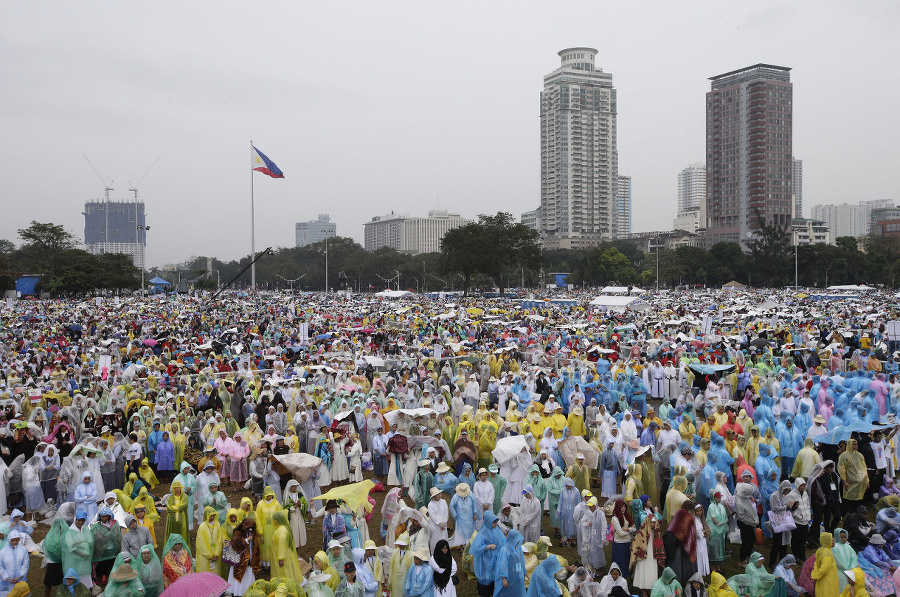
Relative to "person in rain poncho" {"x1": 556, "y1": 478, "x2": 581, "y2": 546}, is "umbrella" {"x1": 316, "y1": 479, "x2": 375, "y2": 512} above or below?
above

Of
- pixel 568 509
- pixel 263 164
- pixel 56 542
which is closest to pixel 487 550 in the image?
pixel 568 509

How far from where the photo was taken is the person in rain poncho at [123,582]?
5.46 m

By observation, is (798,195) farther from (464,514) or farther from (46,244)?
(464,514)

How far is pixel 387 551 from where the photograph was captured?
626 centimetres

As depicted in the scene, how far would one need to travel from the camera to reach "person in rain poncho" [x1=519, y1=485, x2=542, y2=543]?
711cm

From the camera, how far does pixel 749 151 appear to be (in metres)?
114

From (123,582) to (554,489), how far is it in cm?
425

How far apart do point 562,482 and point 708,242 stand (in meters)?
119

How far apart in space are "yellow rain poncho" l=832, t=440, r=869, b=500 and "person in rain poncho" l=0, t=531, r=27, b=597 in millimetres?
8036

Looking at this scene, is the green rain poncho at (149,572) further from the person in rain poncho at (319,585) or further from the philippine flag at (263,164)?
the philippine flag at (263,164)

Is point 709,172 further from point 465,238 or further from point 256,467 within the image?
point 256,467

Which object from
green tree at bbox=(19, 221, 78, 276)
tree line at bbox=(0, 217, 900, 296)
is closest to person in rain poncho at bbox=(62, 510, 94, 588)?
tree line at bbox=(0, 217, 900, 296)

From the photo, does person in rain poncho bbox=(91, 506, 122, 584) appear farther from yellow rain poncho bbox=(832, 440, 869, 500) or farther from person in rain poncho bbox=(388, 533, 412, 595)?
yellow rain poncho bbox=(832, 440, 869, 500)

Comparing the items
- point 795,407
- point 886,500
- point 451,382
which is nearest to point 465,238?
point 451,382
